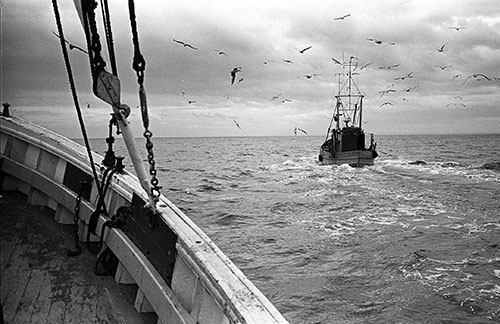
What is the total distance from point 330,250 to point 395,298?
292cm

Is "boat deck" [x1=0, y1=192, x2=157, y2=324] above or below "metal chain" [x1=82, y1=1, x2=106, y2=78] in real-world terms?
below

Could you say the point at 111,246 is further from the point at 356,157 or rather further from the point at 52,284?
the point at 356,157

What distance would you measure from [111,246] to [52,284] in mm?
619

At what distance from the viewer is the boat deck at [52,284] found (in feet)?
10.6

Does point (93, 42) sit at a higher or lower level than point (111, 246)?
higher

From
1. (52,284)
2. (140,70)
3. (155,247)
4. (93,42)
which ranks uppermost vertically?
(93,42)

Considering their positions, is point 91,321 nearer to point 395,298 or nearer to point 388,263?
point 395,298

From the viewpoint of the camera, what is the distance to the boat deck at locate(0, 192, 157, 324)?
322 cm

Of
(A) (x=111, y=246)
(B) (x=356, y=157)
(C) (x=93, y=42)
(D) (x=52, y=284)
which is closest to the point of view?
(C) (x=93, y=42)

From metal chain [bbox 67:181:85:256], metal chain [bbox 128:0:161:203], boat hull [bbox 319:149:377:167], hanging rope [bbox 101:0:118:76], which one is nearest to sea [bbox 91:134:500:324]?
metal chain [bbox 67:181:85:256]

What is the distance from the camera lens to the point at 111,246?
3965 mm

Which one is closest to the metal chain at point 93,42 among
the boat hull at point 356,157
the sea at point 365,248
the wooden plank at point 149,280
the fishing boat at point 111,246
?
the fishing boat at point 111,246

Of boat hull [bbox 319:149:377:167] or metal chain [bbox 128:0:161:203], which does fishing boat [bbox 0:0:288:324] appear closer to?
metal chain [bbox 128:0:161:203]

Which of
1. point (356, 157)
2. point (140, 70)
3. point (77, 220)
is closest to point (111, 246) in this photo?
point (77, 220)
